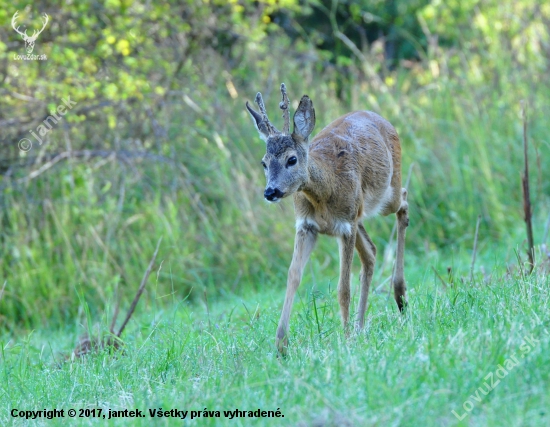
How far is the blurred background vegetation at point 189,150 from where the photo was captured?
31.2ft

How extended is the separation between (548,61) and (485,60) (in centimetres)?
94

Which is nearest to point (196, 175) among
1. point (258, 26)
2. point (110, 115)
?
point (110, 115)

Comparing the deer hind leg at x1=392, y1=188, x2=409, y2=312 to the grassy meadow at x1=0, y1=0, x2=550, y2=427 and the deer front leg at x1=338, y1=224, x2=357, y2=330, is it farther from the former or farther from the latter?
the deer front leg at x1=338, y1=224, x2=357, y2=330

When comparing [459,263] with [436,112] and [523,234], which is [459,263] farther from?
[436,112]

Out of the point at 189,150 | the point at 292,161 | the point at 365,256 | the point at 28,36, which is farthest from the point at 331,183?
the point at 189,150

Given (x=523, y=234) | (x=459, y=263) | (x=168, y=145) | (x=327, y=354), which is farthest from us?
(x=168, y=145)

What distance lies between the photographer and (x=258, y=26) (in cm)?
1198

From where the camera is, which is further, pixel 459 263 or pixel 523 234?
pixel 523 234

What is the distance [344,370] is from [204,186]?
6777 millimetres

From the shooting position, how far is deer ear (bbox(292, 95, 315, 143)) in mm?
5461

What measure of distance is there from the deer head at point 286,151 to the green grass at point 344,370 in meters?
0.71

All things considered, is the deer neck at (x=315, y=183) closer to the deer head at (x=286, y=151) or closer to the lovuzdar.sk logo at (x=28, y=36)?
the deer head at (x=286, y=151)

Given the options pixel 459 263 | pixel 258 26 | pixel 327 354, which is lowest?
pixel 459 263

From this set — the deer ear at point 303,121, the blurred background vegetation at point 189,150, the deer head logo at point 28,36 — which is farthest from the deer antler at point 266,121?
the deer head logo at point 28,36
